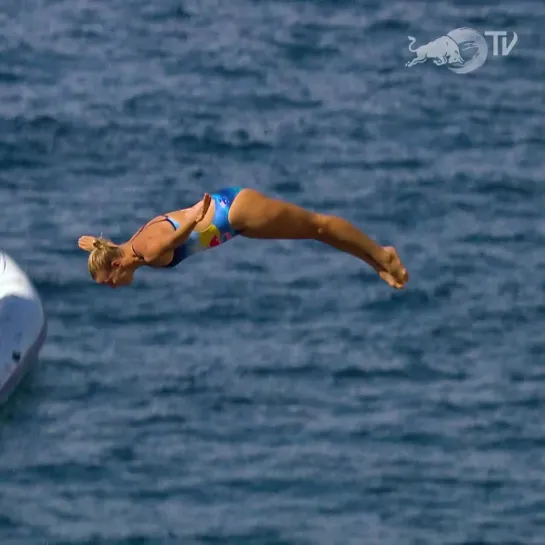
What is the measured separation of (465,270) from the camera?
21.1 metres

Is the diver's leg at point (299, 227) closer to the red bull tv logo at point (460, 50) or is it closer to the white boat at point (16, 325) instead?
the white boat at point (16, 325)

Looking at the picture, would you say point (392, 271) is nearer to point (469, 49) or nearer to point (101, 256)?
point (101, 256)

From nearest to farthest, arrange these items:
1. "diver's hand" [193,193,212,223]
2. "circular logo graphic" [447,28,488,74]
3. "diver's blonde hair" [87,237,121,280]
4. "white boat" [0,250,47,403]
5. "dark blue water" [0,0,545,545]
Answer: "diver's hand" [193,193,212,223]
"diver's blonde hair" [87,237,121,280]
"white boat" [0,250,47,403]
"dark blue water" [0,0,545,545]
"circular logo graphic" [447,28,488,74]

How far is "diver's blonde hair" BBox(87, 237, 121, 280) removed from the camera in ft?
37.9

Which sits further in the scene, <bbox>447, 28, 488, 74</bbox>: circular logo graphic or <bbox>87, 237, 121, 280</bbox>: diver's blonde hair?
<bbox>447, 28, 488, 74</bbox>: circular logo graphic

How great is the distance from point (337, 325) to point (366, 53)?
407cm

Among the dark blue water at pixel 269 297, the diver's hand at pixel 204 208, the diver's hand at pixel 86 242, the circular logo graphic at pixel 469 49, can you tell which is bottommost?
the dark blue water at pixel 269 297

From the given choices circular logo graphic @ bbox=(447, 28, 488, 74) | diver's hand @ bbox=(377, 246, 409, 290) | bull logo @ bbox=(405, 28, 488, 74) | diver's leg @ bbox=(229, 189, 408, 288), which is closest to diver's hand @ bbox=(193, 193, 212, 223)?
diver's leg @ bbox=(229, 189, 408, 288)

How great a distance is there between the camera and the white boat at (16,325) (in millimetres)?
18109

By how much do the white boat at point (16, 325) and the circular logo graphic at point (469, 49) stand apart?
738cm

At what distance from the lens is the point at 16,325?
18172mm

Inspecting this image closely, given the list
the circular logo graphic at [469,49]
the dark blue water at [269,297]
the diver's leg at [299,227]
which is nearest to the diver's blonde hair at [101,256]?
the diver's leg at [299,227]

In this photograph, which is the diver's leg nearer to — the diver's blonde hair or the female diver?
the female diver

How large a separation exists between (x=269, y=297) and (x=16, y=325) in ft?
12.8
